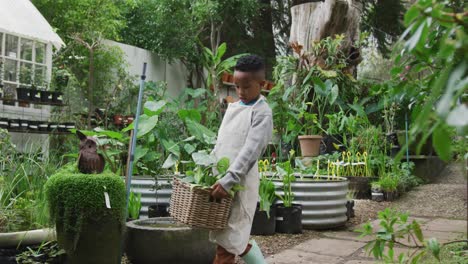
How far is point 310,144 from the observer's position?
7340 mm

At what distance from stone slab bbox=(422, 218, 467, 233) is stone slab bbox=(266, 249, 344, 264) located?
1604 mm

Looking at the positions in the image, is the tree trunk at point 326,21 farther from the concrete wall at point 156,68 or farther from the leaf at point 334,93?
the concrete wall at point 156,68

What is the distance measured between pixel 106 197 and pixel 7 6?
603 cm

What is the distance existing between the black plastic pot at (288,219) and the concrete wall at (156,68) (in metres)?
7.53

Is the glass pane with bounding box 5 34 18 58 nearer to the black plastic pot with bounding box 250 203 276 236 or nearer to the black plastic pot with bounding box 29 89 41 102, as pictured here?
the black plastic pot with bounding box 29 89 41 102

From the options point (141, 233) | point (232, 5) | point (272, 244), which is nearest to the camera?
point (141, 233)

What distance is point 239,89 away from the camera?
2.57m

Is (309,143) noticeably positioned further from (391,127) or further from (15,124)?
(15,124)

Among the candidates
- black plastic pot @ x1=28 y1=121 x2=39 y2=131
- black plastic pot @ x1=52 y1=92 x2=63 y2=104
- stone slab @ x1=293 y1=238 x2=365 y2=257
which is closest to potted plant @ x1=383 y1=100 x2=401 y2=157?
stone slab @ x1=293 y1=238 x2=365 y2=257


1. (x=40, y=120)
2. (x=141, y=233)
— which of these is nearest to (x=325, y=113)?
(x=40, y=120)

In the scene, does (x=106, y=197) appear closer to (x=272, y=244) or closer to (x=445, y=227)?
(x=272, y=244)

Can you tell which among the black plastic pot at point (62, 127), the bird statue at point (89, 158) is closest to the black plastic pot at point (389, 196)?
the bird statue at point (89, 158)

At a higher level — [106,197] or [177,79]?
[177,79]


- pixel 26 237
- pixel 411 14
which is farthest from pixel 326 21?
pixel 411 14
